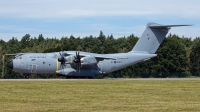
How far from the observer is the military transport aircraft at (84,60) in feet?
155

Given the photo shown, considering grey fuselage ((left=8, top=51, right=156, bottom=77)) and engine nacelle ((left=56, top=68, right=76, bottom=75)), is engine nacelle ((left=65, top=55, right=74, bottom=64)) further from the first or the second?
engine nacelle ((left=56, top=68, right=76, bottom=75))

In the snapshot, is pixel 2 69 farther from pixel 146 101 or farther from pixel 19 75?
pixel 146 101

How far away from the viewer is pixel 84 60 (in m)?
47.2

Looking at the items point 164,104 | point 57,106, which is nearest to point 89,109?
point 57,106

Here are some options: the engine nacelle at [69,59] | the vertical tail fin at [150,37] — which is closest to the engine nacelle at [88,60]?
the engine nacelle at [69,59]

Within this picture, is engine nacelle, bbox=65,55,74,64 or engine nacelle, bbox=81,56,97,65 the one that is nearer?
engine nacelle, bbox=81,56,97,65

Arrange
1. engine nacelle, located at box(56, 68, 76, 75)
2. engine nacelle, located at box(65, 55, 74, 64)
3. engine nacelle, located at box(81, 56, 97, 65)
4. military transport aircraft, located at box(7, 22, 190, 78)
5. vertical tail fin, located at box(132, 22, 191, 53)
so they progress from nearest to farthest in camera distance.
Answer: engine nacelle, located at box(81, 56, 97, 65), military transport aircraft, located at box(7, 22, 190, 78), engine nacelle, located at box(65, 55, 74, 64), engine nacelle, located at box(56, 68, 76, 75), vertical tail fin, located at box(132, 22, 191, 53)

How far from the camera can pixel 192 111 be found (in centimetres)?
1705

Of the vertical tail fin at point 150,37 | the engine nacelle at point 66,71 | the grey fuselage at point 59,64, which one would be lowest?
the engine nacelle at point 66,71

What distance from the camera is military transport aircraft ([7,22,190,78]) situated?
155 ft

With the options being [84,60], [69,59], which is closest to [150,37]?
[84,60]

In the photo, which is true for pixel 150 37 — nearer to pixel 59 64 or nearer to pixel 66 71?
pixel 66 71

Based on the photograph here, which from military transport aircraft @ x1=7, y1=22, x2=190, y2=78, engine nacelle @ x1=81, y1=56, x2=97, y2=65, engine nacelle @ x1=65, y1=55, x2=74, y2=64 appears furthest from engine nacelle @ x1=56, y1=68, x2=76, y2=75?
engine nacelle @ x1=81, y1=56, x2=97, y2=65

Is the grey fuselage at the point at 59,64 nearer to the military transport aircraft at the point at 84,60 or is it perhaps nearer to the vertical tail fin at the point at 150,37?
the military transport aircraft at the point at 84,60
